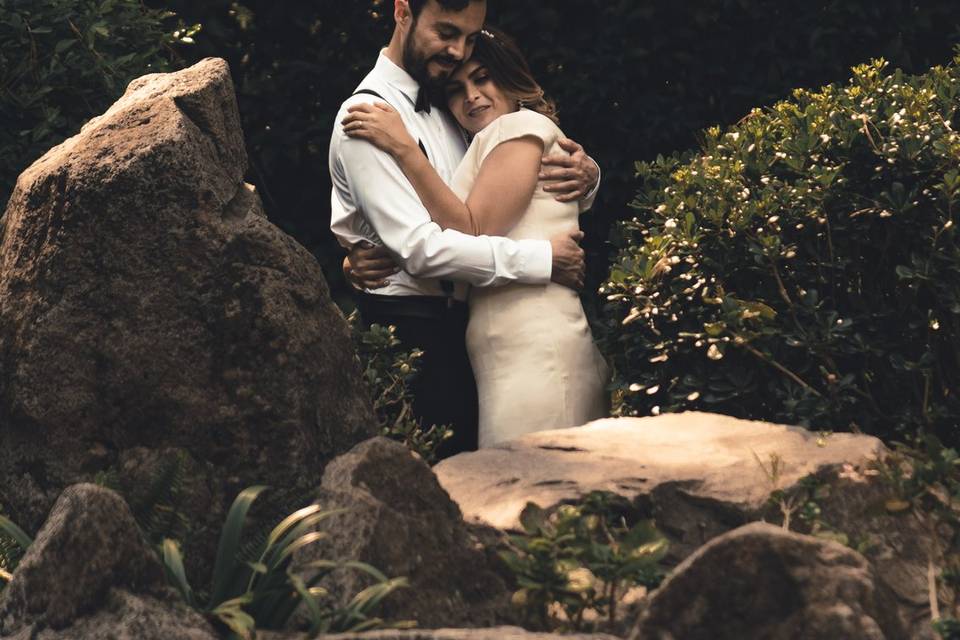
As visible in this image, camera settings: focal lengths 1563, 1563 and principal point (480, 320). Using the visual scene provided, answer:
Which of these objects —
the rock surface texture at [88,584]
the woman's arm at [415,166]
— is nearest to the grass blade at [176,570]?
the rock surface texture at [88,584]

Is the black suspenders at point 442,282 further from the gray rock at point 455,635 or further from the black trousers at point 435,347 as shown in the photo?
the gray rock at point 455,635

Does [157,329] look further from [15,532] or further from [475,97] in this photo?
[475,97]

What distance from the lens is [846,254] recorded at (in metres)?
5.18

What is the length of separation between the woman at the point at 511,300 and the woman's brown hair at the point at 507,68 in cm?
18

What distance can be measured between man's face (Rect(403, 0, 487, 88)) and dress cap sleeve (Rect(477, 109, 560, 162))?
0.91ft

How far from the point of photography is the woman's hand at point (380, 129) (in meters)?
5.28

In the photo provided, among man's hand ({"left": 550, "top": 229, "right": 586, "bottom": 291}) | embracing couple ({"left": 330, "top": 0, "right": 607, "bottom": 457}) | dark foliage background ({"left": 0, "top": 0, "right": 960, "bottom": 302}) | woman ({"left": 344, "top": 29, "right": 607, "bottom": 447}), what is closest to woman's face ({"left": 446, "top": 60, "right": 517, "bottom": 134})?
embracing couple ({"left": 330, "top": 0, "right": 607, "bottom": 457})

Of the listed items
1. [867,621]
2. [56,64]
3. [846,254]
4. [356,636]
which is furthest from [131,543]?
[56,64]

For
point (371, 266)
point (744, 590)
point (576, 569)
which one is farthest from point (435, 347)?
point (744, 590)

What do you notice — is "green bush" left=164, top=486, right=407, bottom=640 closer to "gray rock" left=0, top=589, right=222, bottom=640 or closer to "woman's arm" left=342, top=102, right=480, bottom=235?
"gray rock" left=0, top=589, right=222, bottom=640

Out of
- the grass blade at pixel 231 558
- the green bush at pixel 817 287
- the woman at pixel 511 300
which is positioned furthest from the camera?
the woman at pixel 511 300

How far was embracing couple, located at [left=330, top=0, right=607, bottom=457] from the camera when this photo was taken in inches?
208

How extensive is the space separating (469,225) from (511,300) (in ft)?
0.97

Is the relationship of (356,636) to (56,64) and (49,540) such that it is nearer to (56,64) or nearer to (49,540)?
(49,540)
